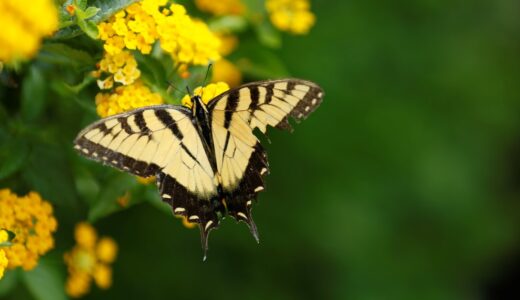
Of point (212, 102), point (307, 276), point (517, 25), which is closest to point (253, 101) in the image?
point (212, 102)

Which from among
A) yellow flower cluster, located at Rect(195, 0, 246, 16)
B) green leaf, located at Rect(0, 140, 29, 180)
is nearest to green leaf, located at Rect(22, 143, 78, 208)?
green leaf, located at Rect(0, 140, 29, 180)

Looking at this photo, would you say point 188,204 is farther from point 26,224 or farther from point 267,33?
point 267,33

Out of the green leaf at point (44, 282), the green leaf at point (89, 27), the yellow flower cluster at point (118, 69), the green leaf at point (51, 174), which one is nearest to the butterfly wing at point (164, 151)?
the yellow flower cluster at point (118, 69)

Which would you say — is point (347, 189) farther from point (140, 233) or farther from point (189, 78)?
point (189, 78)

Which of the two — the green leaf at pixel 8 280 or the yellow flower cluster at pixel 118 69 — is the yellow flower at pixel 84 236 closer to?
the green leaf at pixel 8 280

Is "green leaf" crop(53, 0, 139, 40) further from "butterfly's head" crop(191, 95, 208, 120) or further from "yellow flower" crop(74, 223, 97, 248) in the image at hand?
"yellow flower" crop(74, 223, 97, 248)
